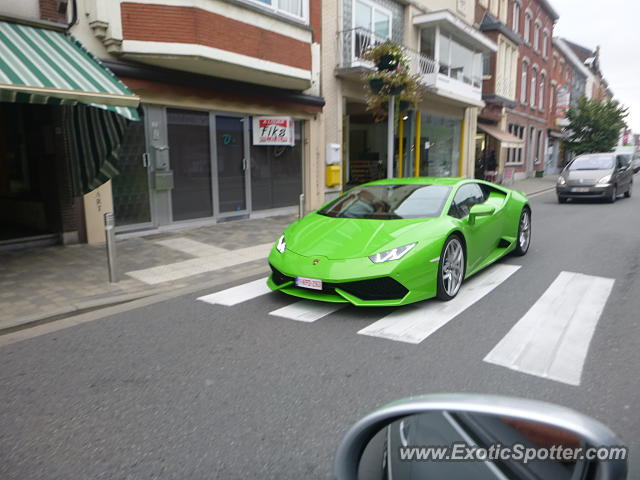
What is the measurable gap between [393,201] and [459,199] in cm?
85

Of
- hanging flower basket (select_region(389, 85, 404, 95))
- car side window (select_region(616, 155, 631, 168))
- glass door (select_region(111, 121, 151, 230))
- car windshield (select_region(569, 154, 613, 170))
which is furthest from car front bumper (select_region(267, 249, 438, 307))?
car side window (select_region(616, 155, 631, 168))

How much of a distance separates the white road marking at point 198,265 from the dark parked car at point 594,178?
38.8 feet

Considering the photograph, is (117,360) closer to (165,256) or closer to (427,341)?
(427,341)

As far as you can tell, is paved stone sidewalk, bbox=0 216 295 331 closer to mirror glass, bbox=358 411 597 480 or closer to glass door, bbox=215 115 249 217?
glass door, bbox=215 115 249 217

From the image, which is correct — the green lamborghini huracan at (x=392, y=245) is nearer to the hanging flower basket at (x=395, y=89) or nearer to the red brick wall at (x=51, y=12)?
the hanging flower basket at (x=395, y=89)

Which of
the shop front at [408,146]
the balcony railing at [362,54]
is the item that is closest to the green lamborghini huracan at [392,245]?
the balcony railing at [362,54]

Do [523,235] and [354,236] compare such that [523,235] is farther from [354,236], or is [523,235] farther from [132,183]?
[132,183]

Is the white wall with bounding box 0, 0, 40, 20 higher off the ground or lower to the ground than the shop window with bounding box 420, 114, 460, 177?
higher

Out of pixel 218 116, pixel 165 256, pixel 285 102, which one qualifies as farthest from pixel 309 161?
pixel 165 256

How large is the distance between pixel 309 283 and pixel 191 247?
431 cm

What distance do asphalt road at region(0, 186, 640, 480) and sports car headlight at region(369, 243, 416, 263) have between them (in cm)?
58

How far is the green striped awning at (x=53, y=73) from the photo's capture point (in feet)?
20.1

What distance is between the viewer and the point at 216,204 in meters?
11.1

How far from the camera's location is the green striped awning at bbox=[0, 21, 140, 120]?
20.1ft
